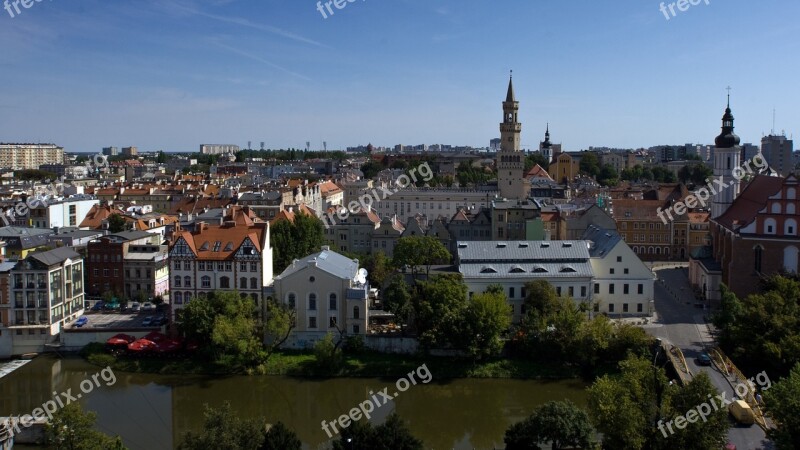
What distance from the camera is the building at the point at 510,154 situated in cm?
5497

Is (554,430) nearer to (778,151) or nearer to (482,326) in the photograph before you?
(482,326)

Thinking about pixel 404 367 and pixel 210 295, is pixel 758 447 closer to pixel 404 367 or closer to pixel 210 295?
pixel 404 367

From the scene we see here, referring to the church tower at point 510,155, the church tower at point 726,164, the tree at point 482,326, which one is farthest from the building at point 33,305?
the church tower at point 510,155

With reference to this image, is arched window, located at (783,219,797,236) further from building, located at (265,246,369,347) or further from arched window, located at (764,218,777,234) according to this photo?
building, located at (265,246,369,347)

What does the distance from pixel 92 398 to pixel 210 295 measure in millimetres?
5366

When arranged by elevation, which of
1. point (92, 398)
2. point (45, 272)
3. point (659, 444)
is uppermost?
point (45, 272)

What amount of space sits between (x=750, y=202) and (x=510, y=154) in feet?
76.0

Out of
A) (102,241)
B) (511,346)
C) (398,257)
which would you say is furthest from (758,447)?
(102,241)

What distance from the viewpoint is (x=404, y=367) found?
24.6 meters

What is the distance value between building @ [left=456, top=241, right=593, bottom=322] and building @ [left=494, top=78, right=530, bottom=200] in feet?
84.6

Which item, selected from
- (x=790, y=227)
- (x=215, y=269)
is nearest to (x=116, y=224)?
(x=215, y=269)

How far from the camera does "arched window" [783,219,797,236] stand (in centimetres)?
2964

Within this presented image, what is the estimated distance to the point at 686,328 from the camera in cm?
2727

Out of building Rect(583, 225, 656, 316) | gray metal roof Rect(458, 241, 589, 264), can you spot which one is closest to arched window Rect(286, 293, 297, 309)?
gray metal roof Rect(458, 241, 589, 264)
